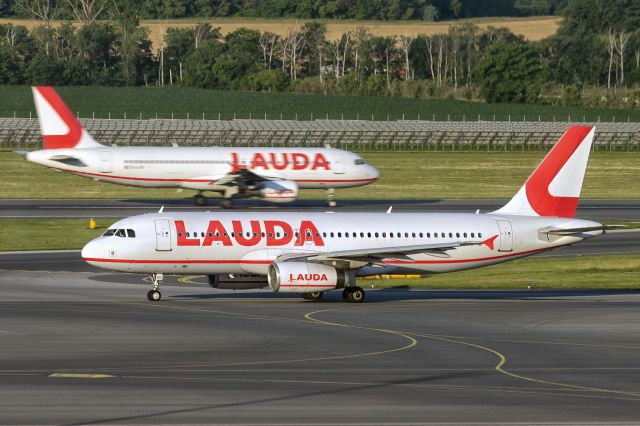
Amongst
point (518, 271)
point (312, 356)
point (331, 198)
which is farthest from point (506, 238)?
point (331, 198)

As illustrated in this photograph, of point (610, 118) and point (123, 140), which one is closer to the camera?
point (123, 140)

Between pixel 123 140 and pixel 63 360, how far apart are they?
10991 centimetres

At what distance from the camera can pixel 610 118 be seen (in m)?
177

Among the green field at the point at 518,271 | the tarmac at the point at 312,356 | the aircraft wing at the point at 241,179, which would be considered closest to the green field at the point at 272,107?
the aircraft wing at the point at 241,179

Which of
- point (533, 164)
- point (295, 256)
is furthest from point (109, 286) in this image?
point (533, 164)

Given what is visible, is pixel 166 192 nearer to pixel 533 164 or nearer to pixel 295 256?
pixel 533 164

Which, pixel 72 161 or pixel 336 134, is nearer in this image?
pixel 72 161

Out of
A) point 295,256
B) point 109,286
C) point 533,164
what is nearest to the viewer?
point 295,256

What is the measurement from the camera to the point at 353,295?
1945 inches

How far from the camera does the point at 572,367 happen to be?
1342 inches

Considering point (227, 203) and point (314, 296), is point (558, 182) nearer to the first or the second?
point (314, 296)

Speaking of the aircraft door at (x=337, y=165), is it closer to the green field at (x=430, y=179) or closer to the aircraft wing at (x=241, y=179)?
the aircraft wing at (x=241, y=179)

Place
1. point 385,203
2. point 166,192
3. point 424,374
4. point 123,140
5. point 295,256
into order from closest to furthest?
point 424,374 → point 295,256 → point 385,203 → point 166,192 → point 123,140

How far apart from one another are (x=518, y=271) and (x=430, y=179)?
52258 millimetres
